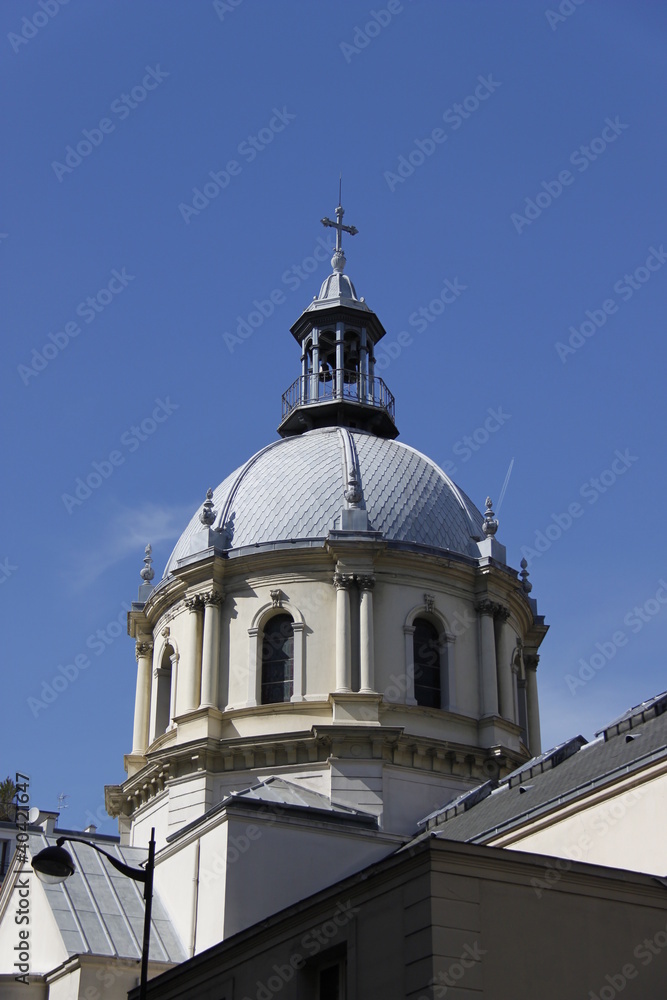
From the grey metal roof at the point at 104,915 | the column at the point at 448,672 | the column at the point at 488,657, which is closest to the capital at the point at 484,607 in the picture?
the column at the point at 488,657

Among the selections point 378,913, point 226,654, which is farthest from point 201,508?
point 378,913

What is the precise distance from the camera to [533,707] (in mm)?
43719

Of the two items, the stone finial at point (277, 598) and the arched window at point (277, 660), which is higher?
the stone finial at point (277, 598)

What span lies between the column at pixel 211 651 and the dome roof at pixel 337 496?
2102mm

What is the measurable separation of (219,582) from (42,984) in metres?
13.1

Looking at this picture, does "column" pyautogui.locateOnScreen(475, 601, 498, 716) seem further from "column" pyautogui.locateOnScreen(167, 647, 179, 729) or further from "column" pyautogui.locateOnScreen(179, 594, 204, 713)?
"column" pyautogui.locateOnScreen(167, 647, 179, 729)

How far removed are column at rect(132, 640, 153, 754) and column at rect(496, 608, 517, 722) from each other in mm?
10418

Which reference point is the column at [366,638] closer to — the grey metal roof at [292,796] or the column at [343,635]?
the column at [343,635]

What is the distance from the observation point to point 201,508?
44.8 m

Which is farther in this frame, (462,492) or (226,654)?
(462,492)

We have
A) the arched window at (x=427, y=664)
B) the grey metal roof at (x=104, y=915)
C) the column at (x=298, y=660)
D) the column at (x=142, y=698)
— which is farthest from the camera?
the column at (x=142, y=698)

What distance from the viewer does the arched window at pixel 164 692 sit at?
42.3 metres

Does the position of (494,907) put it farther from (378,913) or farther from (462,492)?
(462,492)

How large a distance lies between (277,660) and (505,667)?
664 cm
